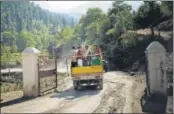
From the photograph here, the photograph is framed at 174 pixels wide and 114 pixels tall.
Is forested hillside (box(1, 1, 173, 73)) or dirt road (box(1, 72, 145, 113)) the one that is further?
forested hillside (box(1, 1, 173, 73))

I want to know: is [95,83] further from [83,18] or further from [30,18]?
[30,18]

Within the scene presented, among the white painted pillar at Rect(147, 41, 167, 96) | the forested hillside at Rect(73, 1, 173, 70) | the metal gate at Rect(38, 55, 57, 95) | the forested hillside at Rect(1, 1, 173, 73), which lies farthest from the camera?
the forested hillside at Rect(73, 1, 173, 70)

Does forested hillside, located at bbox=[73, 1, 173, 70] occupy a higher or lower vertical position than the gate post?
higher

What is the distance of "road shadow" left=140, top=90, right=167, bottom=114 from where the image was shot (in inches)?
384

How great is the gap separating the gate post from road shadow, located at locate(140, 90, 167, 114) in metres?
4.32

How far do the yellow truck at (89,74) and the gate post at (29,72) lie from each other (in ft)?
9.99

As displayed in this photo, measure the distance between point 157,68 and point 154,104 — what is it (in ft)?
4.41

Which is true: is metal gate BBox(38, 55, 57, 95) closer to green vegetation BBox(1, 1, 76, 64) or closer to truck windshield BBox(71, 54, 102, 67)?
truck windshield BBox(71, 54, 102, 67)

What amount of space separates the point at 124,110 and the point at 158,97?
5.02 ft

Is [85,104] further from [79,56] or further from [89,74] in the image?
[79,56]

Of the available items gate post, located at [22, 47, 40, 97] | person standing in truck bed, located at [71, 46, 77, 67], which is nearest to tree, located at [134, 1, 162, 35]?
person standing in truck bed, located at [71, 46, 77, 67]

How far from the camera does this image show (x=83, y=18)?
46.2 feet

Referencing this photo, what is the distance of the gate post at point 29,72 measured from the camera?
41.9 ft

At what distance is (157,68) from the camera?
36.1ft
